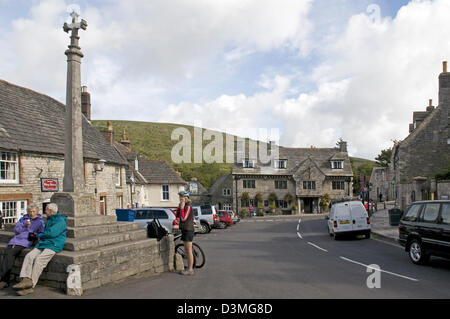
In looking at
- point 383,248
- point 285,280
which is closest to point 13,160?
point 285,280

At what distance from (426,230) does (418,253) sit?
29.8 inches

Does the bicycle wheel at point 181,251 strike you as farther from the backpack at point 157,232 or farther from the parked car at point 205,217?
the parked car at point 205,217

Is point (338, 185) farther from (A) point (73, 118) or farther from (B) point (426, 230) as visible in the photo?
(A) point (73, 118)

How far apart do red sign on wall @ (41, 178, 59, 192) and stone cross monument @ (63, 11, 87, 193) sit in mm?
9736

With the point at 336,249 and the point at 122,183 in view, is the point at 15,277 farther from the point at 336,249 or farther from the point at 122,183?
the point at 122,183

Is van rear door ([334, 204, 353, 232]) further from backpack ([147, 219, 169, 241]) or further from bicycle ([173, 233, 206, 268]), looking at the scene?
backpack ([147, 219, 169, 241])

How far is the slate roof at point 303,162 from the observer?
182 ft

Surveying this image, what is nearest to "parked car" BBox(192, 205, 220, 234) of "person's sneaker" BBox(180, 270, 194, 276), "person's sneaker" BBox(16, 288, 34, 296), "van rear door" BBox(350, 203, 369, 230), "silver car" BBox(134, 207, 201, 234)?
"silver car" BBox(134, 207, 201, 234)

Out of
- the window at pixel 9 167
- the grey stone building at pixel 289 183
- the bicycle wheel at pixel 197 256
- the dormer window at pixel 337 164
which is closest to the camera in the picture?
the bicycle wheel at pixel 197 256

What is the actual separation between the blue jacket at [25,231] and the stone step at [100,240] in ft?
2.58

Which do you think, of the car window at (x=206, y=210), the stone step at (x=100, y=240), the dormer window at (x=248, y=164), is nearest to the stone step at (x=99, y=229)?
the stone step at (x=100, y=240)

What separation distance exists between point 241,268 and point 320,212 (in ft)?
154

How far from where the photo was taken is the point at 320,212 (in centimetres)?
5456

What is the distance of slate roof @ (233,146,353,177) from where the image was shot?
55438 millimetres
